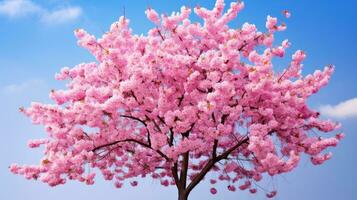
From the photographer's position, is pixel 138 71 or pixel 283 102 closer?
pixel 138 71

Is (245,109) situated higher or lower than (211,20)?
lower

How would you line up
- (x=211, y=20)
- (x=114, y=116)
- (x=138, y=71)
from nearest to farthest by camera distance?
(x=138, y=71), (x=114, y=116), (x=211, y=20)

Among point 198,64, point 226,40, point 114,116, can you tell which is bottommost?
point 114,116

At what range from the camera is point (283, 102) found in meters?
15.6

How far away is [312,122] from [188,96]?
14.9 ft

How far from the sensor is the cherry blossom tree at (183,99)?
14.2 m

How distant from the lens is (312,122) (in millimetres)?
16453

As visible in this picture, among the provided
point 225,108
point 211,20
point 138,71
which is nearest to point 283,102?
point 225,108

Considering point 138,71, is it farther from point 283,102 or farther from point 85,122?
point 283,102

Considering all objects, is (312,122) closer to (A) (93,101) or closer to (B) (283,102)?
(B) (283,102)

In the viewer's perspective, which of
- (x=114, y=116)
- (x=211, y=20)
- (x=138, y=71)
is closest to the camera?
(x=138, y=71)

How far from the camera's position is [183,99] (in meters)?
15.3

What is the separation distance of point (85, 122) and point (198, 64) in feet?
14.2

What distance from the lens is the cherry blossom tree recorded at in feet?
46.6
